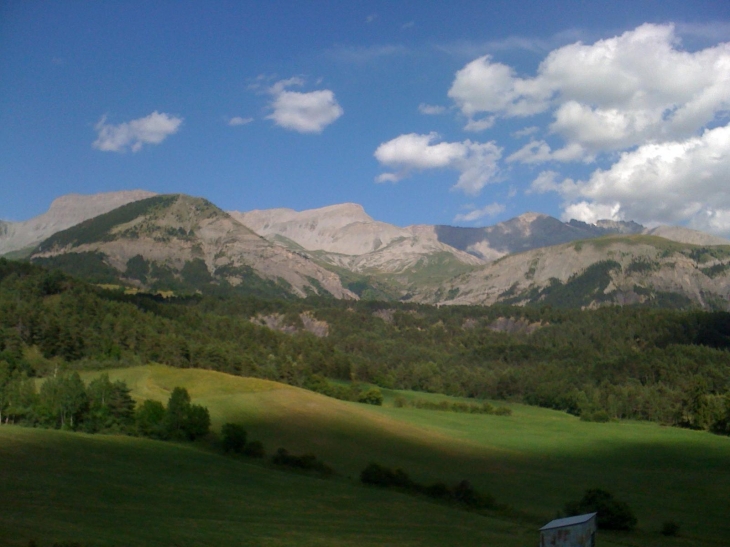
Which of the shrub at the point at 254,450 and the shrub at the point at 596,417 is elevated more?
the shrub at the point at 596,417

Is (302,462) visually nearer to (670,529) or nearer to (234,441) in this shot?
(234,441)

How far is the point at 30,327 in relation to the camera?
498 ft

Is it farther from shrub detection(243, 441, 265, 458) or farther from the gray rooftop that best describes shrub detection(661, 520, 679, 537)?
shrub detection(243, 441, 265, 458)

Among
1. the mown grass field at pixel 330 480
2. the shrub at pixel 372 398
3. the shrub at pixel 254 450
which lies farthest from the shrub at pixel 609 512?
the shrub at pixel 372 398

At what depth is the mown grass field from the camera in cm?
4541

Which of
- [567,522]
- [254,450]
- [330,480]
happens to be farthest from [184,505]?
[254,450]

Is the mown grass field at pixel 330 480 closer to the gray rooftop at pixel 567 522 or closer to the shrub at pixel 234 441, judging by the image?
the shrub at pixel 234 441

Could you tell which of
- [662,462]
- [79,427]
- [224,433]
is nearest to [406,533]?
[224,433]

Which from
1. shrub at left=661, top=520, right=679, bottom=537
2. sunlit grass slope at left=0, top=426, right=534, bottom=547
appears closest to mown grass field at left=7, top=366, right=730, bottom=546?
sunlit grass slope at left=0, top=426, right=534, bottom=547

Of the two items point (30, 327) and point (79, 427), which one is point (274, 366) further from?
point (79, 427)

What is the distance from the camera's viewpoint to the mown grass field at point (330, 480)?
45.4 m

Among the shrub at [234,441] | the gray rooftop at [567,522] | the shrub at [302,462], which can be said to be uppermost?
the gray rooftop at [567,522]

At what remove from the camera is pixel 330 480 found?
7656cm

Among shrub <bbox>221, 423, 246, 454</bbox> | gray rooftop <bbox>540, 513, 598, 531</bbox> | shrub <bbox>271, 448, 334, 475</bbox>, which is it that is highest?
gray rooftop <bbox>540, 513, 598, 531</bbox>
